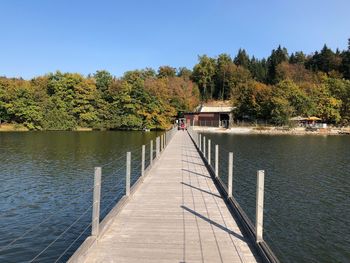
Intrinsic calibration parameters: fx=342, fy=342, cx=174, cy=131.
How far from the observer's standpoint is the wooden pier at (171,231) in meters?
4.93

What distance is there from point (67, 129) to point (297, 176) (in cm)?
5202

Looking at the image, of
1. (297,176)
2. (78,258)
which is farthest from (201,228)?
(297,176)

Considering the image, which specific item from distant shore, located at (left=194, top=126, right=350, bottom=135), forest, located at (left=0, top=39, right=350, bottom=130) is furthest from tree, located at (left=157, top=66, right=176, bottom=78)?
distant shore, located at (left=194, top=126, right=350, bottom=135)

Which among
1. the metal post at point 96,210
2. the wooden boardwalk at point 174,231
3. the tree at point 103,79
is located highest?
the tree at point 103,79

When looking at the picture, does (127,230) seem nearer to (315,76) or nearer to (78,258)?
(78,258)

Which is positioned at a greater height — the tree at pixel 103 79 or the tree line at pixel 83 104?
the tree at pixel 103 79

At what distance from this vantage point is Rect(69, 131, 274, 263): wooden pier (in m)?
4.93

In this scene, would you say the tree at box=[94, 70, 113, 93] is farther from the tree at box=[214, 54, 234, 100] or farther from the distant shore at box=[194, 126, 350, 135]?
the tree at box=[214, 54, 234, 100]

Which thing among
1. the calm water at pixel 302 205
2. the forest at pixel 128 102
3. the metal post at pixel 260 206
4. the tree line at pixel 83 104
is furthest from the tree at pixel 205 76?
the metal post at pixel 260 206

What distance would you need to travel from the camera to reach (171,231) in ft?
19.9

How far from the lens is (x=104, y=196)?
12.9m

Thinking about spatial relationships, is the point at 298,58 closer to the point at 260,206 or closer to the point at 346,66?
the point at 346,66

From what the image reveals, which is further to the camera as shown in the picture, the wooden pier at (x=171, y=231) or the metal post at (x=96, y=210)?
the metal post at (x=96, y=210)

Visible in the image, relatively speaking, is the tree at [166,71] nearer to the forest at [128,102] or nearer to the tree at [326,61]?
the forest at [128,102]
